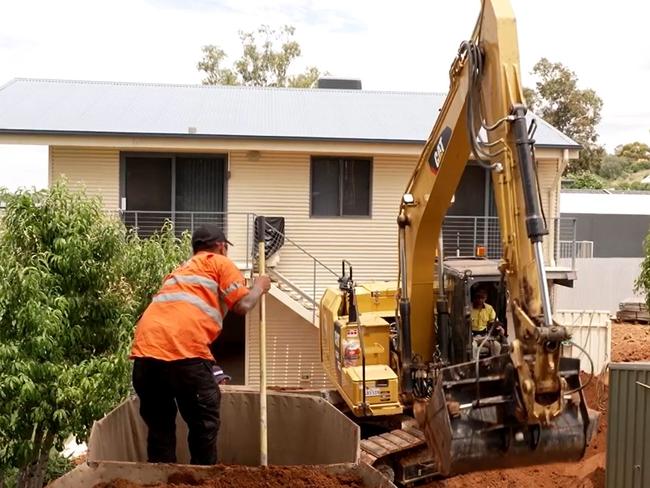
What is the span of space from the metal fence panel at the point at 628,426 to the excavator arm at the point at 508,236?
9.69 feet

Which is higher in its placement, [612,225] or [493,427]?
[612,225]

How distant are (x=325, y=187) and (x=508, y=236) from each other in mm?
11441

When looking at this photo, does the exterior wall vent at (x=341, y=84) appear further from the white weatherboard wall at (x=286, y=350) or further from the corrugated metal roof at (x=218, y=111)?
the white weatherboard wall at (x=286, y=350)

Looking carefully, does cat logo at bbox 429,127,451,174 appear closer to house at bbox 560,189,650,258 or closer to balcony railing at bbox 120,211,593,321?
balcony railing at bbox 120,211,593,321

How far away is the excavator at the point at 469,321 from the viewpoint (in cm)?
571

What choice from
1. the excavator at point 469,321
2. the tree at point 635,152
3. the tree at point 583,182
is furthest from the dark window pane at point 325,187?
the tree at point 635,152

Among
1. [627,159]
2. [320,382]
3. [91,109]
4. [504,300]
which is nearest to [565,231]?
[320,382]

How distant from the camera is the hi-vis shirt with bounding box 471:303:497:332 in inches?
360

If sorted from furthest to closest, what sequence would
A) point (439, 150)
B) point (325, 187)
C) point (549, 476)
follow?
1. point (325, 187)
2. point (549, 476)
3. point (439, 150)

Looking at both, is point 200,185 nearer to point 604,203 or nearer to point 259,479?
point 259,479

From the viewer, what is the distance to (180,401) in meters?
5.72

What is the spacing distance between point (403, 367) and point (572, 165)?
49.8 meters

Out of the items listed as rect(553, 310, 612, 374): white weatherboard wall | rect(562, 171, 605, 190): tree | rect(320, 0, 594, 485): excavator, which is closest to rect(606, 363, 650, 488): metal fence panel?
rect(320, 0, 594, 485): excavator

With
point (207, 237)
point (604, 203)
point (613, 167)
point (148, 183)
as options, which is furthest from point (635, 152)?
point (207, 237)
